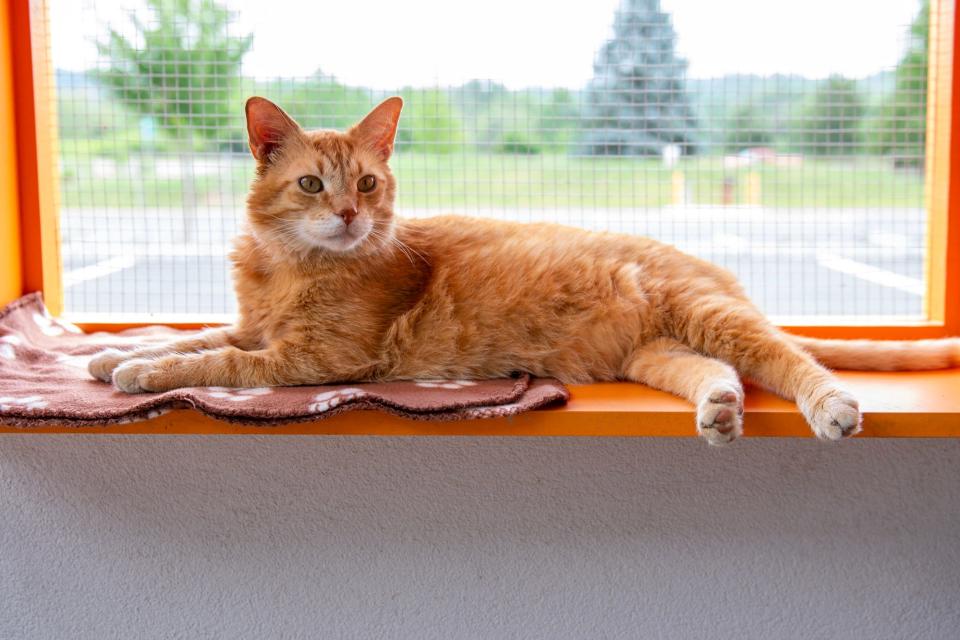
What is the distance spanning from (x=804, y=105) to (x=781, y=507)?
1.02 metres

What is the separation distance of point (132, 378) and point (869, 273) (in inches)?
74.2

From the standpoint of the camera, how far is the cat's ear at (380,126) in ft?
5.99

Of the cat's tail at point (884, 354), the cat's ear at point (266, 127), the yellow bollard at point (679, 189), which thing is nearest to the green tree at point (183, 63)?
the cat's ear at point (266, 127)

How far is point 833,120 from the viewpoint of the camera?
2.19 meters

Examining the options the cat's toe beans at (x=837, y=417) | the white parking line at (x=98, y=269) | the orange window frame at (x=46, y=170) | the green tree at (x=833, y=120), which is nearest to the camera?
the cat's toe beans at (x=837, y=417)

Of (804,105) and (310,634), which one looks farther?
(804,105)

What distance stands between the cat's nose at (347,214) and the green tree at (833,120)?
120 cm

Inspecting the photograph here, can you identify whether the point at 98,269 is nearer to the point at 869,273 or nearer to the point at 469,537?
the point at 469,537

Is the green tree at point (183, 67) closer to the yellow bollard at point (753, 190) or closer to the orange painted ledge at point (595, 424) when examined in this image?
the orange painted ledge at point (595, 424)

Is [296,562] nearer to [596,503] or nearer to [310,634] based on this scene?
[310,634]

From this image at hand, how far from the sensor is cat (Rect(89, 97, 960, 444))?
5.59ft

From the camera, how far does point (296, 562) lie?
1.84m

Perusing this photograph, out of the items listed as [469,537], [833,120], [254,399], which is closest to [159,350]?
[254,399]

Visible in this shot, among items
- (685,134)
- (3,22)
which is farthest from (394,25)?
(3,22)
